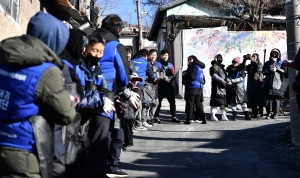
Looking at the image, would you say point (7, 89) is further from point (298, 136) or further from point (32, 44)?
point (298, 136)

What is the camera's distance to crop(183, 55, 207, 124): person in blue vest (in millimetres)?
13805

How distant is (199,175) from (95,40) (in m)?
2.61

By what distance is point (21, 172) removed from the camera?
3.60 m

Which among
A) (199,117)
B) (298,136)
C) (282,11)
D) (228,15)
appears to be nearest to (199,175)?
(298,136)

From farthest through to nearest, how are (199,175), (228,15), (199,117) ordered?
(228,15)
(199,117)
(199,175)

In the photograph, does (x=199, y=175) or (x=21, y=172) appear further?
(x=199, y=175)

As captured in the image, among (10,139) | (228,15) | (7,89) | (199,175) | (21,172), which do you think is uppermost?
(228,15)

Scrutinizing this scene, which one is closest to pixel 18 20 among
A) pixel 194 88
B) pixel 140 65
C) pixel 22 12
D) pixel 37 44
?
pixel 22 12

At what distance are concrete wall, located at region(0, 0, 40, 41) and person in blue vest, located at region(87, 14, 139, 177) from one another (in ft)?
9.33

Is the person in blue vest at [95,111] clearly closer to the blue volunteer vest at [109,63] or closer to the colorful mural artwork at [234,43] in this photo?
the blue volunteer vest at [109,63]

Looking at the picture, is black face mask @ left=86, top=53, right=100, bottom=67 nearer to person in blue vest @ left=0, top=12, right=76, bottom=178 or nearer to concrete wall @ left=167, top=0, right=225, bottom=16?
person in blue vest @ left=0, top=12, right=76, bottom=178

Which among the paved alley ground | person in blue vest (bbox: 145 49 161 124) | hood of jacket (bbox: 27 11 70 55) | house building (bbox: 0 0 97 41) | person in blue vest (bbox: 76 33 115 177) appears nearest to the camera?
hood of jacket (bbox: 27 11 70 55)

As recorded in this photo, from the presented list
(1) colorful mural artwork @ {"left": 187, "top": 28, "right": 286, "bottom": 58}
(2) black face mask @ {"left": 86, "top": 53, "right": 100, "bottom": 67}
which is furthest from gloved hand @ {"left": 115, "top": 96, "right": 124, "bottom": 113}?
(1) colorful mural artwork @ {"left": 187, "top": 28, "right": 286, "bottom": 58}

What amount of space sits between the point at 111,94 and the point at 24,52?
2745 mm
